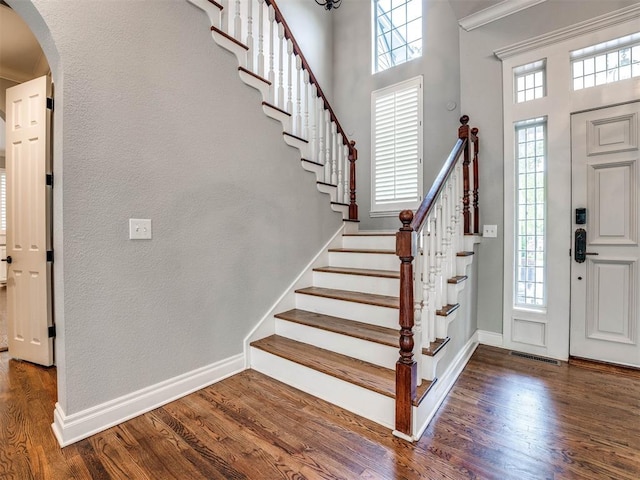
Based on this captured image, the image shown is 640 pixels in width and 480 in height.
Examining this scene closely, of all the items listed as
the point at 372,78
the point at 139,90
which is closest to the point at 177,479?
the point at 139,90

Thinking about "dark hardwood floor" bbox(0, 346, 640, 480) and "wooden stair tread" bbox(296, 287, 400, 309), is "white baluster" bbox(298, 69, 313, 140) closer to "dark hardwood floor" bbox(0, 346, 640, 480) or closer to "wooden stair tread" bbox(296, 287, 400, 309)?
"wooden stair tread" bbox(296, 287, 400, 309)

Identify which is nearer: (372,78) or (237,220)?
(237,220)

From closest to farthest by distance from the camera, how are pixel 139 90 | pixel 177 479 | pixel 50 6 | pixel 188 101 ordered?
1. pixel 177 479
2. pixel 50 6
3. pixel 139 90
4. pixel 188 101

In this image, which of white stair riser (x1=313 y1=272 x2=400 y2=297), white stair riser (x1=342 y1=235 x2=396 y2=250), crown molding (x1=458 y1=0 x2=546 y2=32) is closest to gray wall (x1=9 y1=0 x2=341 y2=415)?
white stair riser (x1=313 y1=272 x2=400 y2=297)

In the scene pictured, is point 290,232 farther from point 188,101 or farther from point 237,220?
point 188,101

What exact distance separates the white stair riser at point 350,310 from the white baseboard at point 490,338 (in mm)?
1319

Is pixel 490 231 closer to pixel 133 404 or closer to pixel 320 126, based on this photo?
pixel 320 126

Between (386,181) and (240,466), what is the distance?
3.61 meters

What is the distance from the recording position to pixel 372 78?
4.39m

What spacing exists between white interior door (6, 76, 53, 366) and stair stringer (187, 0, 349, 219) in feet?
4.91

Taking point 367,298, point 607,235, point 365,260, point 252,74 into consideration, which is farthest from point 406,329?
point 252,74

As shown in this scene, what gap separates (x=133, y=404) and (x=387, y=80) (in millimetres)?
4486

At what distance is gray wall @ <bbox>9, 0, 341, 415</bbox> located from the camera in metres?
1.65

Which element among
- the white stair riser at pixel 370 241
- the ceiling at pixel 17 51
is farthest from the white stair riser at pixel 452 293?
the ceiling at pixel 17 51
